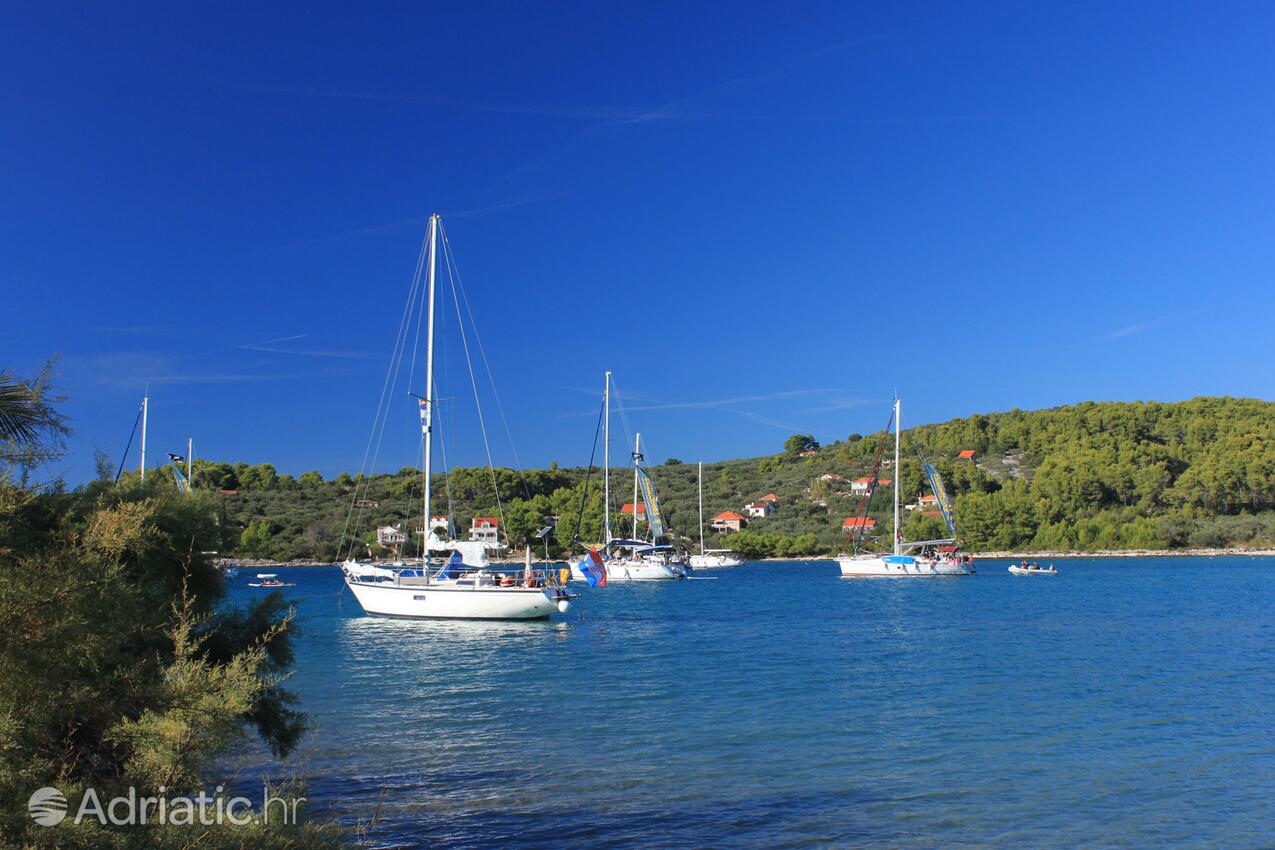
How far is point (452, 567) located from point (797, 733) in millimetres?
20286

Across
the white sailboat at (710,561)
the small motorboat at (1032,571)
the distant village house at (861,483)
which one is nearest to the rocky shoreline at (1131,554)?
the distant village house at (861,483)

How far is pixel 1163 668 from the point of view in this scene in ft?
74.9

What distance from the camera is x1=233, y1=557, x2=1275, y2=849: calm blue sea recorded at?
10.7 m

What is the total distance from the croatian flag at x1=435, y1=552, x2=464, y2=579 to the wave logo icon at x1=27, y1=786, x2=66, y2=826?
95.3ft

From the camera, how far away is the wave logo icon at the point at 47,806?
438 centimetres

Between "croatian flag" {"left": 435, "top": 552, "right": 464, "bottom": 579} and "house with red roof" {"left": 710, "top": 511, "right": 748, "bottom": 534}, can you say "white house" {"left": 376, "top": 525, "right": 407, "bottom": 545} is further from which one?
Result: "croatian flag" {"left": 435, "top": 552, "right": 464, "bottom": 579}

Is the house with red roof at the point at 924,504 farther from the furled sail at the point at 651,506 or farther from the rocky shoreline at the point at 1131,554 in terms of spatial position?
the furled sail at the point at 651,506

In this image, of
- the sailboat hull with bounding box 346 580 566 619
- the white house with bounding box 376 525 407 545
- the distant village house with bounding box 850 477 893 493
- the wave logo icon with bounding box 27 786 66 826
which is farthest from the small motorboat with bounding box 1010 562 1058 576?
the wave logo icon with bounding box 27 786 66 826

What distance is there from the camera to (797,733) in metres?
15.4

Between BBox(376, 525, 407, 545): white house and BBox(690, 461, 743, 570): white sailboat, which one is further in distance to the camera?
BBox(690, 461, 743, 570): white sailboat

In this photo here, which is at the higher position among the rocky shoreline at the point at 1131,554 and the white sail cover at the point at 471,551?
the white sail cover at the point at 471,551

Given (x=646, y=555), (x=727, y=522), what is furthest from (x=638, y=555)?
(x=727, y=522)

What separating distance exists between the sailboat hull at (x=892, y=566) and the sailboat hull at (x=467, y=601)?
36136mm

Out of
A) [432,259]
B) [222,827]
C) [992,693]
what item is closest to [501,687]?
[992,693]
